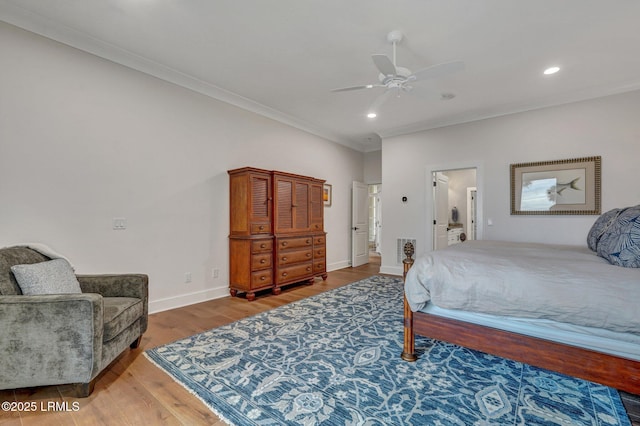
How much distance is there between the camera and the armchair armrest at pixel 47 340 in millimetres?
1709

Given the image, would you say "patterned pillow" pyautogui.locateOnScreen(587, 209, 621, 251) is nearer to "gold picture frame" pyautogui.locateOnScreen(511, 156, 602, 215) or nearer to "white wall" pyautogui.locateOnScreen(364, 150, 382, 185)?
"gold picture frame" pyautogui.locateOnScreen(511, 156, 602, 215)

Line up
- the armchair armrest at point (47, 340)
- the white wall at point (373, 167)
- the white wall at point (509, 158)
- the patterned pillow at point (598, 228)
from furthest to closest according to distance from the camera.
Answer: the white wall at point (373, 167), the white wall at point (509, 158), the patterned pillow at point (598, 228), the armchair armrest at point (47, 340)

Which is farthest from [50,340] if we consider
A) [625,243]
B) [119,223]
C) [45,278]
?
[625,243]

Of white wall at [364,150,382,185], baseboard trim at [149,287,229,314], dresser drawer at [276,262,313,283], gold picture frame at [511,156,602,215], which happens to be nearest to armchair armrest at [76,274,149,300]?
baseboard trim at [149,287,229,314]

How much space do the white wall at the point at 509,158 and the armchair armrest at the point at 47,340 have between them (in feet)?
16.2

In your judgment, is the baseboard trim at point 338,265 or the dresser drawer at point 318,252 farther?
the baseboard trim at point 338,265

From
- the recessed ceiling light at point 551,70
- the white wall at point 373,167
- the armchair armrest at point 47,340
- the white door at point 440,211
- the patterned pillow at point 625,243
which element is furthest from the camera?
the white wall at point 373,167

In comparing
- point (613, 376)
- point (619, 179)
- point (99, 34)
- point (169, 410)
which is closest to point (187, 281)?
point (169, 410)

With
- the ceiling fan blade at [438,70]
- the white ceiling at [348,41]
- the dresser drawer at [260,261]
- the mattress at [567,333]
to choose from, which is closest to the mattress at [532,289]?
the mattress at [567,333]

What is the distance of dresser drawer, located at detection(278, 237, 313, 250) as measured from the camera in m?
4.37

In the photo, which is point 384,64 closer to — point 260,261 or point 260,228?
point 260,228

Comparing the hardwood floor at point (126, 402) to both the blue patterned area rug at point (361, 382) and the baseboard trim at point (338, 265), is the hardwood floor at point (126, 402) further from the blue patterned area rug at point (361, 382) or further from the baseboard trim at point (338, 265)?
the baseboard trim at point (338, 265)

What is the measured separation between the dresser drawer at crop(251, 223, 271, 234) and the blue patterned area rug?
1.47 meters

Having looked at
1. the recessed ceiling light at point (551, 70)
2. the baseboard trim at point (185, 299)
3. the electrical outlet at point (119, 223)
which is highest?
the recessed ceiling light at point (551, 70)
